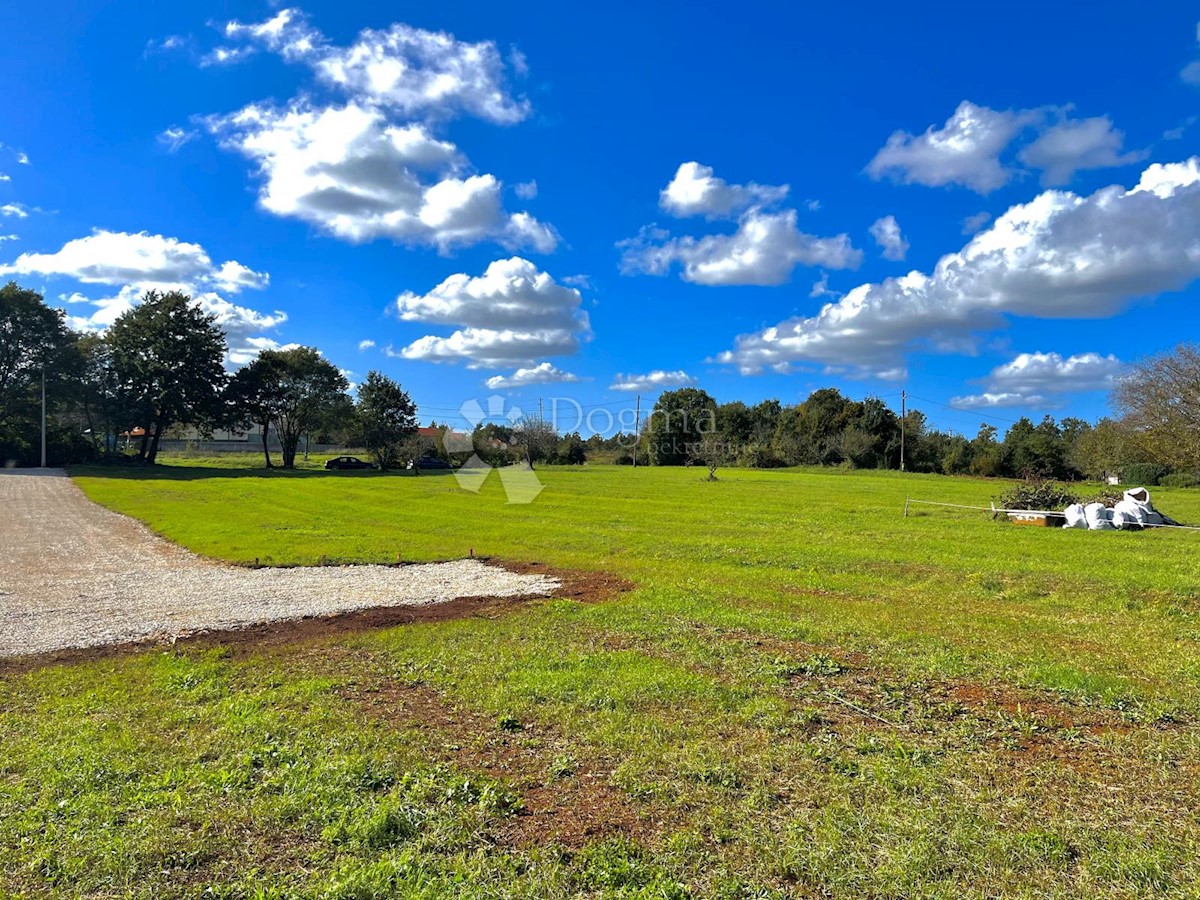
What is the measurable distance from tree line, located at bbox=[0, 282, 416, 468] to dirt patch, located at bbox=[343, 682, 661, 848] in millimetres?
51575

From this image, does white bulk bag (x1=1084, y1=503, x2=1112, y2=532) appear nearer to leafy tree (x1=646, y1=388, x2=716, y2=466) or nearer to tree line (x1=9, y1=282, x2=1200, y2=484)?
tree line (x1=9, y1=282, x2=1200, y2=484)

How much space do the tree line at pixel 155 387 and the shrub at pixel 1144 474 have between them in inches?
2057

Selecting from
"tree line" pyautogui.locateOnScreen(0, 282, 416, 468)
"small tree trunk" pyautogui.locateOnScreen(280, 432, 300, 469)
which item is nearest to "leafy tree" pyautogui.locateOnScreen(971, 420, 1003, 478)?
"tree line" pyautogui.locateOnScreen(0, 282, 416, 468)

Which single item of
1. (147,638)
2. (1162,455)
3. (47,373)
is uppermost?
(47,373)

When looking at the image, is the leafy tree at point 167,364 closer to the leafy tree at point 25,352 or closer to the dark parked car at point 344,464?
the leafy tree at point 25,352

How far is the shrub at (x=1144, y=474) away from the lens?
43812 millimetres

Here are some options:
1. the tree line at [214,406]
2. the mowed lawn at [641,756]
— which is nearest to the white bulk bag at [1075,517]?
the mowed lawn at [641,756]

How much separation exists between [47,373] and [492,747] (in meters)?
68.1

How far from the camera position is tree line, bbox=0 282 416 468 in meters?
54.5

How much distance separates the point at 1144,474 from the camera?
44062 mm

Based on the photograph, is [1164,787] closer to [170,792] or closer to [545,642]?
[545,642]

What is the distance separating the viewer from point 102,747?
4.57 meters

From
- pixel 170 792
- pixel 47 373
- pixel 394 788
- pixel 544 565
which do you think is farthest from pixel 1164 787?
pixel 47 373

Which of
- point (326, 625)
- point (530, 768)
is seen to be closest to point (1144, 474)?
point (326, 625)
